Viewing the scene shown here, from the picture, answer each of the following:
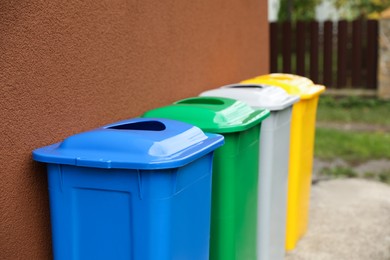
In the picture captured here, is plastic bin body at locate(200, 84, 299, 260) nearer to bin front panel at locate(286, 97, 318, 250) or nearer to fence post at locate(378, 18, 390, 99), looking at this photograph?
bin front panel at locate(286, 97, 318, 250)

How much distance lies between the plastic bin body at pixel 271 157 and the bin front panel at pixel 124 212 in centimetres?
116

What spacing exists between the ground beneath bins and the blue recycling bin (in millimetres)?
2199

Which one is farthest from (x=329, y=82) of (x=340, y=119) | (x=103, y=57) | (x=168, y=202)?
(x=168, y=202)

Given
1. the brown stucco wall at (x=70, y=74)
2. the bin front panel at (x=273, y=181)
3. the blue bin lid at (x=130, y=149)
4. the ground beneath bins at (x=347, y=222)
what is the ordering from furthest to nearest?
the ground beneath bins at (x=347, y=222) → the bin front panel at (x=273, y=181) → the brown stucco wall at (x=70, y=74) → the blue bin lid at (x=130, y=149)

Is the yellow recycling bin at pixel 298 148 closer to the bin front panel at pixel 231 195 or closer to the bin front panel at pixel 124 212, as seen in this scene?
the bin front panel at pixel 231 195

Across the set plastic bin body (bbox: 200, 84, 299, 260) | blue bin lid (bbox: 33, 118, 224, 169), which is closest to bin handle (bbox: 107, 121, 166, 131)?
blue bin lid (bbox: 33, 118, 224, 169)

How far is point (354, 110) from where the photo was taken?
11102 mm

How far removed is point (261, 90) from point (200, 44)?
0.86 metres

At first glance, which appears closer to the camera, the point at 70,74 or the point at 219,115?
the point at 70,74

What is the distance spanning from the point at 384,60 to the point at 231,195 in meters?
9.02

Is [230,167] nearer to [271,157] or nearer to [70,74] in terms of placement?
[271,157]

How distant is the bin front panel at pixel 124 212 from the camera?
8.27 ft

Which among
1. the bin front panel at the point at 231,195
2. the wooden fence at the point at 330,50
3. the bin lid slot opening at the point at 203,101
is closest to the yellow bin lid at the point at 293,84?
the bin lid slot opening at the point at 203,101

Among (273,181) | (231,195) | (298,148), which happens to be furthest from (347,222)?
(231,195)
